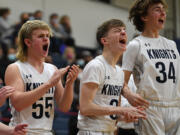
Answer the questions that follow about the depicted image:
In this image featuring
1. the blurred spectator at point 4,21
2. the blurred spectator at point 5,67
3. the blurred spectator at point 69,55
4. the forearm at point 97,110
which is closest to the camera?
the forearm at point 97,110

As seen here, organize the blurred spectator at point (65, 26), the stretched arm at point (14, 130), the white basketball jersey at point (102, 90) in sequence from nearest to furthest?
1. the stretched arm at point (14, 130)
2. the white basketball jersey at point (102, 90)
3. the blurred spectator at point (65, 26)

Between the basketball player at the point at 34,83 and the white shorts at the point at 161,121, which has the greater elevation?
the basketball player at the point at 34,83

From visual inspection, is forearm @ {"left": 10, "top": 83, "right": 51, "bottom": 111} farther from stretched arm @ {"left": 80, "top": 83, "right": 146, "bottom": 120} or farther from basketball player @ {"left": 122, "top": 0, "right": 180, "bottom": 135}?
basketball player @ {"left": 122, "top": 0, "right": 180, "bottom": 135}

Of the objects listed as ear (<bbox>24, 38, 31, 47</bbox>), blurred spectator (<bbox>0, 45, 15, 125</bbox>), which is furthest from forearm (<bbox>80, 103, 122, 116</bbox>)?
blurred spectator (<bbox>0, 45, 15, 125</bbox>)

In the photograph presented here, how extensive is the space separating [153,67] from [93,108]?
967 mm

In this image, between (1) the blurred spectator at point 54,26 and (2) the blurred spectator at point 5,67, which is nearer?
(2) the blurred spectator at point 5,67

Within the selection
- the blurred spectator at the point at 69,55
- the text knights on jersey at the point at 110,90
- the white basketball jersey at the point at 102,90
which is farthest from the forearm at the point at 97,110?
the blurred spectator at the point at 69,55

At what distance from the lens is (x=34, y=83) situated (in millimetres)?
4492

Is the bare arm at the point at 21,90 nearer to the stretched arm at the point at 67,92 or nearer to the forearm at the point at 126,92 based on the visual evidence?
the stretched arm at the point at 67,92

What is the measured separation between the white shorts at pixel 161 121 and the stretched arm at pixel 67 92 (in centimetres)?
96

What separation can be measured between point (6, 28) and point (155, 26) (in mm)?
8493

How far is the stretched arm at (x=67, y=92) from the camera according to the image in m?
4.34

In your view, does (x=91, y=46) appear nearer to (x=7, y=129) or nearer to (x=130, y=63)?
(x=130, y=63)

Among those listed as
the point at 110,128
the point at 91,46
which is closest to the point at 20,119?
the point at 110,128
